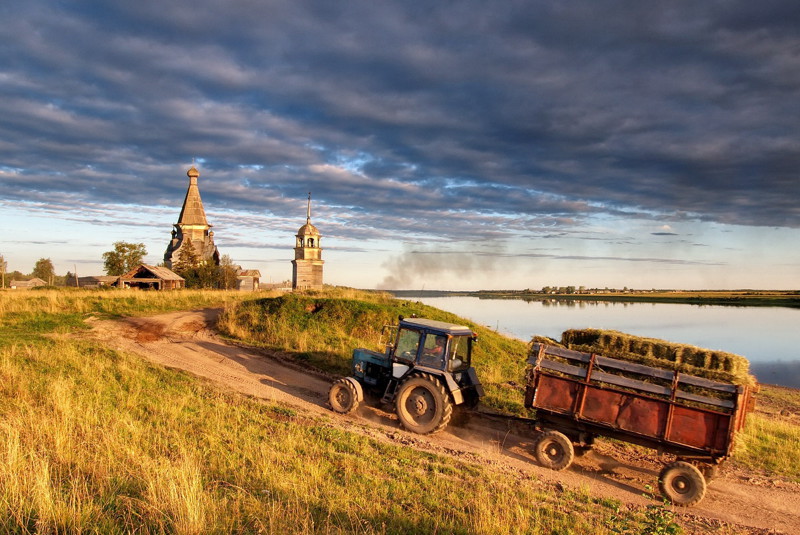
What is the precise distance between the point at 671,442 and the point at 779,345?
4408 cm

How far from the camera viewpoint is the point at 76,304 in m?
26.0

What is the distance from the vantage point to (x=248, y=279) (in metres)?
59.8

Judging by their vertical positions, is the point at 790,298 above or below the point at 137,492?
above

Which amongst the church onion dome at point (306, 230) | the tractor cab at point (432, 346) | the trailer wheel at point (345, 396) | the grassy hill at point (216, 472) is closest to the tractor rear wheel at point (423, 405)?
the tractor cab at point (432, 346)

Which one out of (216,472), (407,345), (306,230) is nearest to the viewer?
(216,472)

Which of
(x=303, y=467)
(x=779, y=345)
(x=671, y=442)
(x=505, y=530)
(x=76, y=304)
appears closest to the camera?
(x=505, y=530)

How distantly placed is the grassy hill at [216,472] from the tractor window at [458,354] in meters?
2.37

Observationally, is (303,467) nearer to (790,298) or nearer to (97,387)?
(97,387)

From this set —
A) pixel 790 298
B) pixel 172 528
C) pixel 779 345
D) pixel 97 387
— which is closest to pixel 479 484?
pixel 172 528

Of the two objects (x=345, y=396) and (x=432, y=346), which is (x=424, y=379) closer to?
(x=432, y=346)

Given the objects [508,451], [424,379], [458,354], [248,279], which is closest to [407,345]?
[424,379]

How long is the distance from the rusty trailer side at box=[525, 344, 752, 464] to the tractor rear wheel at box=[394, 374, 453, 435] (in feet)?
5.84

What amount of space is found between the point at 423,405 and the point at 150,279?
1704 inches

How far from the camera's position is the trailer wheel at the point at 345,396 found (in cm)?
1130
